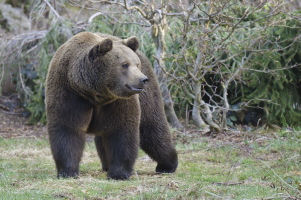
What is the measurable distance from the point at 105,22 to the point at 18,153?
4.57 m

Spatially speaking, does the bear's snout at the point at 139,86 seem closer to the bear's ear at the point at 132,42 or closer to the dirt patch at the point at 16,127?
the bear's ear at the point at 132,42

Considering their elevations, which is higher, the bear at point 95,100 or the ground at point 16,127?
the bear at point 95,100

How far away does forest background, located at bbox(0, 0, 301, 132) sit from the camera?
1076cm

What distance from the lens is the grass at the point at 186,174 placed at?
5.77m

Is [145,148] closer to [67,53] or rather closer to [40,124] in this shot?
[67,53]

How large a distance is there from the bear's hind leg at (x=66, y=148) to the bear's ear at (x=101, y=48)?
1013 millimetres

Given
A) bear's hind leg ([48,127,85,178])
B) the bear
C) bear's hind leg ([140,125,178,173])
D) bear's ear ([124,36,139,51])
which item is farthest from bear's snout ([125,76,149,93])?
bear's hind leg ([140,125,178,173])

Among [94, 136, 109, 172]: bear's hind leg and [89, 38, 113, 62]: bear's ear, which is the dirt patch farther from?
[89, 38, 113, 62]: bear's ear

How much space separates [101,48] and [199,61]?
425 cm

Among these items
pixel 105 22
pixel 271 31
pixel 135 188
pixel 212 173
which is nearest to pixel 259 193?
pixel 135 188

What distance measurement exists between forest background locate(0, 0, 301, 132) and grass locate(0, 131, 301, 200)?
1111 millimetres

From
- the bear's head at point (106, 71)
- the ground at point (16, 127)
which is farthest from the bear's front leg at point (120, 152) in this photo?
the ground at point (16, 127)

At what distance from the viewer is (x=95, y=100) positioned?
6.94m

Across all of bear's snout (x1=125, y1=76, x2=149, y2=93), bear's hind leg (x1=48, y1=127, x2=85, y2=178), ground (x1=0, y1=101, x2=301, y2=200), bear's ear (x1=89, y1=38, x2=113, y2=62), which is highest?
bear's ear (x1=89, y1=38, x2=113, y2=62)
